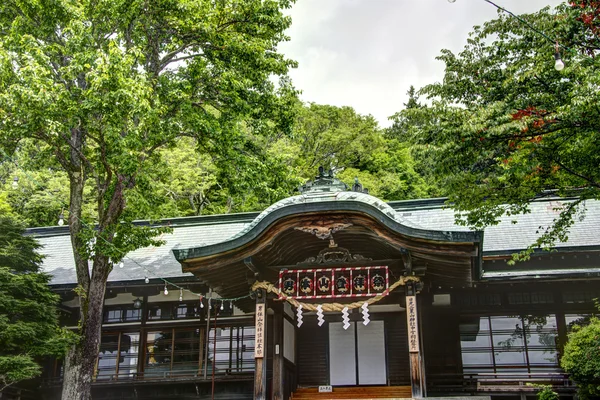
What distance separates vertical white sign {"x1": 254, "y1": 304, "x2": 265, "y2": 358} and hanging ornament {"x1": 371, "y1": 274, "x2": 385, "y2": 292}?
2.47 m

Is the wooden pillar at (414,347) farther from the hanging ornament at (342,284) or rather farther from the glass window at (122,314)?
the glass window at (122,314)

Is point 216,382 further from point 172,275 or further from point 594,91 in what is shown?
point 594,91

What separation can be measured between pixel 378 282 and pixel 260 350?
293 cm

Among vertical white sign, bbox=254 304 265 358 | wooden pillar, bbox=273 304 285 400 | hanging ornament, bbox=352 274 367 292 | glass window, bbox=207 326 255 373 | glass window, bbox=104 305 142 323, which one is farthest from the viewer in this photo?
glass window, bbox=104 305 142 323

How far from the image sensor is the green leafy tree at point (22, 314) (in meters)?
12.9

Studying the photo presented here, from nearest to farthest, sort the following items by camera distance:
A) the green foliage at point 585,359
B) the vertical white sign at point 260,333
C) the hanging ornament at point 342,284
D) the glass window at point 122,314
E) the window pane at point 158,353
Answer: the green foliage at point 585,359
the vertical white sign at point 260,333
the hanging ornament at point 342,284
the window pane at point 158,353
the glass window at point 122,314

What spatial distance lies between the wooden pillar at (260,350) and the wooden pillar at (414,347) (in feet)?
10.1

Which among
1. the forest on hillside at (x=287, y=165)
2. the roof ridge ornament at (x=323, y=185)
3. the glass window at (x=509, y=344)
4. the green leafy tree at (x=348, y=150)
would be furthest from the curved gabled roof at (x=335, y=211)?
the green leafy tree at (x=348, y=150)

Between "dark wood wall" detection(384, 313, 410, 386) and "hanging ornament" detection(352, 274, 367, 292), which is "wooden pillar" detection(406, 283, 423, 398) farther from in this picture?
"dark wood wall" detection(384, 313, 410, 386)

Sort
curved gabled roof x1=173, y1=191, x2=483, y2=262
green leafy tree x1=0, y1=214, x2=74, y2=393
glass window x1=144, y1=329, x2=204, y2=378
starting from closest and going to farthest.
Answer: curved gabled roof x1=173, y1=191, x2=483, y2=262 → green leafy tree x1=0, y1=214, x2=74, y2=393 → glass window x1=144, y1=329, x2=204, y2=378

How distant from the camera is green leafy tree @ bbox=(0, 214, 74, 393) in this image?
12.9 m

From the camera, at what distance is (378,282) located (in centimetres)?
1295

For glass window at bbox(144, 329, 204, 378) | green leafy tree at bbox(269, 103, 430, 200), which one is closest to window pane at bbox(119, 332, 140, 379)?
glass window at bbox(144, 329, 204, 378)

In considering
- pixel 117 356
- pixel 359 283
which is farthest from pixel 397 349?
pixel 117 356
